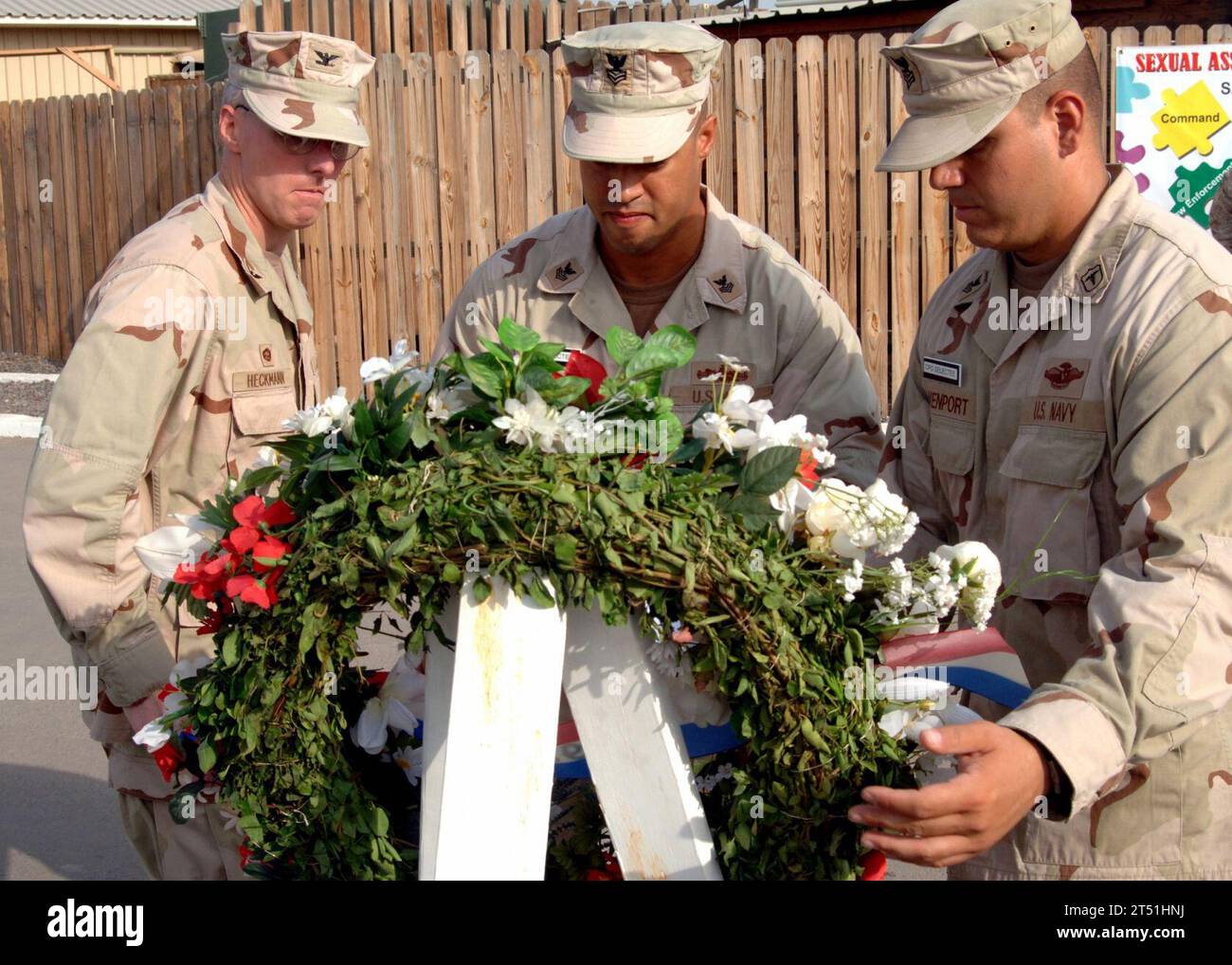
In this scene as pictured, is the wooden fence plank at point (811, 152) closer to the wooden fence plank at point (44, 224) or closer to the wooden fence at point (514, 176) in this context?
the wooden fence at point (514, 176)

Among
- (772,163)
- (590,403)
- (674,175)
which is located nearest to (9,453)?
(772,163)

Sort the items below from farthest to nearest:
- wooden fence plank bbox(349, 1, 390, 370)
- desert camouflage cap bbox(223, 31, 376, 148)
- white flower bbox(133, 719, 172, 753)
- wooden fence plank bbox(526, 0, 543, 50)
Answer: wooden fence plank bbox(526, 0, 543, 50) < wooden fence plank bbox(349, 1, 390, 370) < desert camouflage cap bbox(223, 31, 376, 148) < white flower bbox(133, 719, 172, 753)

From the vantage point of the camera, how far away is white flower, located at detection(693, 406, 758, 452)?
2.05 meters

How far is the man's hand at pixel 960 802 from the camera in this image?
6.15ft

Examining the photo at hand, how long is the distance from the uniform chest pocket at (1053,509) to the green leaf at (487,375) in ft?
3.27

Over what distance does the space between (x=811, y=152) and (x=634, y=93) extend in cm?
559

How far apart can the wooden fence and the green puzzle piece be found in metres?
0.74

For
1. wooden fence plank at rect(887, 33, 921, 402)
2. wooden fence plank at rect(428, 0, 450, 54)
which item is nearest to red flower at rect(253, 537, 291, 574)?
wooden fence plank at rect(887, 33, 921, 402)

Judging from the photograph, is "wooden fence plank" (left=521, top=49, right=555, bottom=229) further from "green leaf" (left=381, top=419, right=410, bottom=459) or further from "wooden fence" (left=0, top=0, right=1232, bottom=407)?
"green leaf" (left=381, top=419, right=410, bottom=459)

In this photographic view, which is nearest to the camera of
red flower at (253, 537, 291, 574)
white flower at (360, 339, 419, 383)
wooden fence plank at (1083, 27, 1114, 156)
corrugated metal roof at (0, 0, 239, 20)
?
red flower at (253, 537, 291, 574)

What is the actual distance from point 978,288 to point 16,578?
631 centimetres

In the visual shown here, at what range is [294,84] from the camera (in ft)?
11.1

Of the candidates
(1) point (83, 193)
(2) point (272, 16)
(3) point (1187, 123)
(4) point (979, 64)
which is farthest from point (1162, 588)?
(1) point (83, 193)

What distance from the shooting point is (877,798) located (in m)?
1.88
